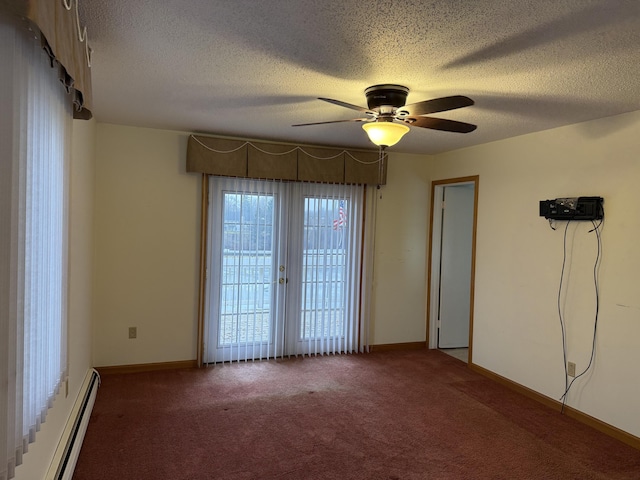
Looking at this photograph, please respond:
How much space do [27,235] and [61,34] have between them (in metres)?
0.65

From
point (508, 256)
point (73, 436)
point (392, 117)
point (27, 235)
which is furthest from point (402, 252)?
point (27, 235)

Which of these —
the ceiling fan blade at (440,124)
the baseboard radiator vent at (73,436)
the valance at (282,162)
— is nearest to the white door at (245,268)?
the valance at (282,162)

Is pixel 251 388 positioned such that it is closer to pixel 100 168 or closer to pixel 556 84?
pixel 100 168

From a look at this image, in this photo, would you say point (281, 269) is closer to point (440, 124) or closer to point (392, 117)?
point (392, 117)

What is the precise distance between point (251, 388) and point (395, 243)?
2.41 metres

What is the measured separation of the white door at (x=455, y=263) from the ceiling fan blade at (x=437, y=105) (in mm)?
2954

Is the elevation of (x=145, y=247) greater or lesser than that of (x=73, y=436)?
greater

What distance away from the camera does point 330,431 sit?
3.17m

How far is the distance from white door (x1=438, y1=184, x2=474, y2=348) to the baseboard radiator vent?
12.7 ft

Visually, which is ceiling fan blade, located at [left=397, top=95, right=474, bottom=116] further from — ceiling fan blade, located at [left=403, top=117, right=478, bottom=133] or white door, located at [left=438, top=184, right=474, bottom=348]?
white door, located at [left=438, top=184, right=474, bottom=348]

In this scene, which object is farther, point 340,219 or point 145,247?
point 340,219

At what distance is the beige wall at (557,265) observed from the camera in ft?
10.5

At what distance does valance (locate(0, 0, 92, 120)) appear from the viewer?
1.09 m

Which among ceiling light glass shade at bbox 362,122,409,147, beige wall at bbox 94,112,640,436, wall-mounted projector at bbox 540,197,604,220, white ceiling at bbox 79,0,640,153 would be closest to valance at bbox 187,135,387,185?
beige wall at bbox 94,112,640,436
